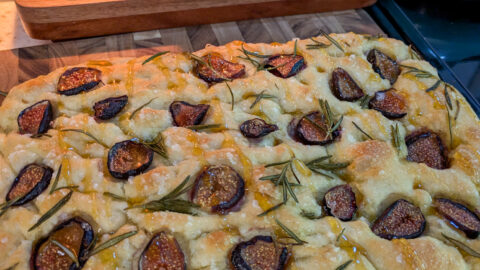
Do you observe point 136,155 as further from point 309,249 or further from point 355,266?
point 355,266

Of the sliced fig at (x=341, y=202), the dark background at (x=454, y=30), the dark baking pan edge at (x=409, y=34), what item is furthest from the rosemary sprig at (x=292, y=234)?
the dark background at (x=454, y=30)

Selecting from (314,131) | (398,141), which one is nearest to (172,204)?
(314,131)

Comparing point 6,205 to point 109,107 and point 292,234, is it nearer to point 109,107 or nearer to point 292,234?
point 109,107

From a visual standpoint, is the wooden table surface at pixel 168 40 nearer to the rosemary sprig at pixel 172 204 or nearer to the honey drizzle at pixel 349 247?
the rosemary sprig at pixel 172 204

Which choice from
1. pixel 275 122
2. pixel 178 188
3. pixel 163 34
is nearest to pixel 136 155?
pixel 178 188

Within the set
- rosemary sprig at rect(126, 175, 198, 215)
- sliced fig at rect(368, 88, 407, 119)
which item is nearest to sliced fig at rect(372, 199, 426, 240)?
sliced fig at rect(368, 88, 407, 119)

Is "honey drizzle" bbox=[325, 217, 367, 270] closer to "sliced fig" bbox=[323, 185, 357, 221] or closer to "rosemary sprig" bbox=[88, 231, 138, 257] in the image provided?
"sliced fig" bbox=[323, 185, 357, 221]
